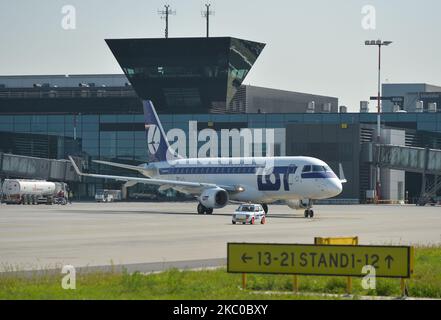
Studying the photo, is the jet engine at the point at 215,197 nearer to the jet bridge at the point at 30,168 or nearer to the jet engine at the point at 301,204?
the jet engine at the point at 301,204

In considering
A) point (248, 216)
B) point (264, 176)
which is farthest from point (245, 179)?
point (248, 216)

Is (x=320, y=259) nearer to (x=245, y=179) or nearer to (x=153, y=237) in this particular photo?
(x=153, y=237)

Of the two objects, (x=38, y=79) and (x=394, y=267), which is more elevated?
(x=38, y=79)

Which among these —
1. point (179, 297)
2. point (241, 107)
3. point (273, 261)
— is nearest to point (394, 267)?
point (273, 261)

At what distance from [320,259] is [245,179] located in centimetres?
5481

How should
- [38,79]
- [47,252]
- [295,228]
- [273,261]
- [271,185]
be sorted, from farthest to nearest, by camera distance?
[38,79]
[271,185]
[295,228]
[47,252]
[273,261]

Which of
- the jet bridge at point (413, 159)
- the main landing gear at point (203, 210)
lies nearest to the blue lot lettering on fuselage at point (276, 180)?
the main landing gear at point (203, 210)

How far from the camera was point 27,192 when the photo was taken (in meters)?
113

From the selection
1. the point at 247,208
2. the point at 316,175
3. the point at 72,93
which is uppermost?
the point at 72,93

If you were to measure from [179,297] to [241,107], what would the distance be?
127162mm

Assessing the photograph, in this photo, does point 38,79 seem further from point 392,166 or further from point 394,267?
point 394,267

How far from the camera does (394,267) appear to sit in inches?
1008

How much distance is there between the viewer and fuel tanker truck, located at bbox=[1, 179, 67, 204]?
112m

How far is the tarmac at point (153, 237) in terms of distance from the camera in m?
37.0
